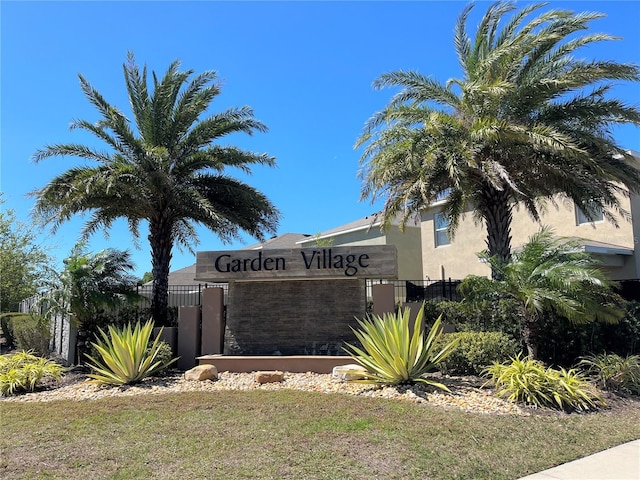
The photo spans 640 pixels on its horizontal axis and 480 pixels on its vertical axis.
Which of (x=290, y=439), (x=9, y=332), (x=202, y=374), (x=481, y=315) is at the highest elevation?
(x=481, y=315)

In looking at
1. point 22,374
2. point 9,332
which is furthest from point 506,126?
point 9,332

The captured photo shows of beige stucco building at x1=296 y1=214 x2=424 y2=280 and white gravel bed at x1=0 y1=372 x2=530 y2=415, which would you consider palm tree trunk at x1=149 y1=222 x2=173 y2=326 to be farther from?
beige stucco building at x1=296 y1=214 x2=424 y2=280

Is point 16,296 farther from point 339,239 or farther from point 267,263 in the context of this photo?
point 267,263

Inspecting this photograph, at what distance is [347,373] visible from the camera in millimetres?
10133

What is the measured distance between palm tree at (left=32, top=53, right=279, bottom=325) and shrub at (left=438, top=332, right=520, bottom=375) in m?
7.44

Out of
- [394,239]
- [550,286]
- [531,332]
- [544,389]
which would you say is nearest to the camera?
[544,389]

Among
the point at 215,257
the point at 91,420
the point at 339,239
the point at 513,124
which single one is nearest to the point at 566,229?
the point at 513,124

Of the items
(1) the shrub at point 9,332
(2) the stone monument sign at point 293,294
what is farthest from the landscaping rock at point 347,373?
(1) the shrub at point 9,332

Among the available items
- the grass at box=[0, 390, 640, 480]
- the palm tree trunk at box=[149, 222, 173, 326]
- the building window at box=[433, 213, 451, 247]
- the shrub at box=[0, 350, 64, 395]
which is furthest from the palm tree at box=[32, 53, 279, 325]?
the building window at box=[433, 213, 451, 247]

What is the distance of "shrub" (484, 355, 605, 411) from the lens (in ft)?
26.9

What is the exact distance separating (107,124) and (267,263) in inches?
248

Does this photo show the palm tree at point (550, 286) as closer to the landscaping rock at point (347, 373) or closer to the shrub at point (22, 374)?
the landscaping rock at point (347, 373)

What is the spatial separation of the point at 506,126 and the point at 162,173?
9.18 m

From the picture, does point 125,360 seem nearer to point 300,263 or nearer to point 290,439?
point 300,263
